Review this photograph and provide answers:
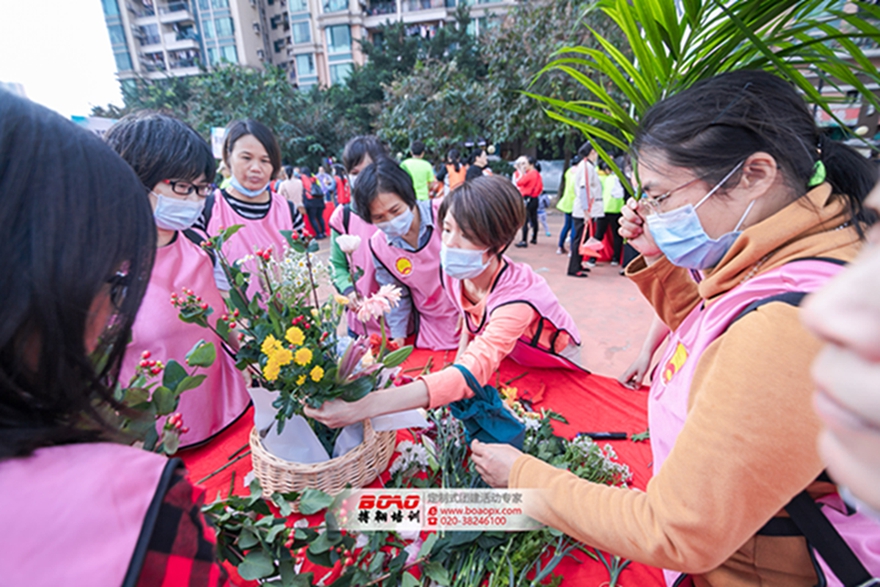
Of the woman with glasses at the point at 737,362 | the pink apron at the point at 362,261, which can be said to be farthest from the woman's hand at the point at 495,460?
the pink apron at the point at 362,261

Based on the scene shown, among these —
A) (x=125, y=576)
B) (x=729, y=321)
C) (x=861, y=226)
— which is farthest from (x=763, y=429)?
(x=125, y=576)

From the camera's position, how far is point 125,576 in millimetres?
418

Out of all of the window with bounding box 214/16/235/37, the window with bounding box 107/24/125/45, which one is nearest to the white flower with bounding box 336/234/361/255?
the window with bounding box 214/16/235/37

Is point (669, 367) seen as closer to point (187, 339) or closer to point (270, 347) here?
point (270, 347)

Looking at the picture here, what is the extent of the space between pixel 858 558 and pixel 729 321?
1.47 ft

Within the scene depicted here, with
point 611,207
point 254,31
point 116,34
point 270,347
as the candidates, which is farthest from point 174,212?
point 116,34

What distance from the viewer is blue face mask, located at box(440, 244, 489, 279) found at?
1.68 meters

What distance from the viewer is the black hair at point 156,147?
1.56 metres

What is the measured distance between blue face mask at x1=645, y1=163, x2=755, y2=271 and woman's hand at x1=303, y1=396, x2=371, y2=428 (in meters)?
0.92

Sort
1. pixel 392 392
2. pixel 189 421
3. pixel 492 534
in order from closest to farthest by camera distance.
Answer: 1. pixel 492 534
2. pixel 392 392
3. pixel 189 421

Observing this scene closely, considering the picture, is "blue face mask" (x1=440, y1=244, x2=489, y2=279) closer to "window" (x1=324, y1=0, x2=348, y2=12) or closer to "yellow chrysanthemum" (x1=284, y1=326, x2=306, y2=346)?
"yellow chrysanthemum" (x1=284, y1=326, x2=306, y2=346)

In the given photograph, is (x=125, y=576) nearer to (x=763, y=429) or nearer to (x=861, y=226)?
(x=763, y=429)

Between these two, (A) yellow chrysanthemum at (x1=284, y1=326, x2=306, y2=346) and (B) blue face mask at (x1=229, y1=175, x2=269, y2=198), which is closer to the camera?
(A) yellow chrysanthemum at (x1=284, y1=326, x2=306, y2=346)

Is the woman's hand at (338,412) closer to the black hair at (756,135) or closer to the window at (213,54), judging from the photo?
the black hair at (756,135)
